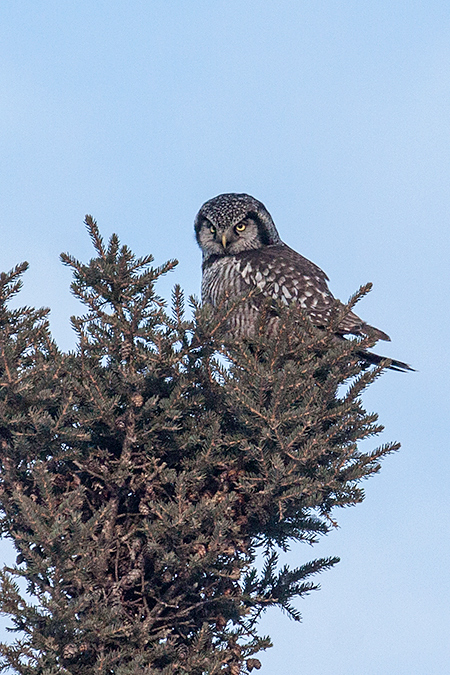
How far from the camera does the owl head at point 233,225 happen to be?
8.38 metres

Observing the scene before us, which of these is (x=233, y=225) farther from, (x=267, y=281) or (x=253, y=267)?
(x=267, y=281)

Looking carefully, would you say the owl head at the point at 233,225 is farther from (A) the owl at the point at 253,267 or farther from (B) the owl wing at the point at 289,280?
(B) the owl wing at the point at 289,280

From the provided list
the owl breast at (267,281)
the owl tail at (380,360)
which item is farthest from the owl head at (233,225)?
the owl tail at (380,360)

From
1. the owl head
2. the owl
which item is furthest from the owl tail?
the owl head

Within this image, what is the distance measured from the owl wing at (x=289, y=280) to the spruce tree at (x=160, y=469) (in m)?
1.64

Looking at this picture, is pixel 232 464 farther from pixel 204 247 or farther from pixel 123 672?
pixel 204 247

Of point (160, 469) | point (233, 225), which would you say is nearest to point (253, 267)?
point (233, 225)

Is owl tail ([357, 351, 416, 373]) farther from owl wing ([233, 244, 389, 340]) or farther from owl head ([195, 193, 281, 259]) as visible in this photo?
owl head ([195, 193, 281, 259])

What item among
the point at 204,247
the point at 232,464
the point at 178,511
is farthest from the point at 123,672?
the point at 204,247

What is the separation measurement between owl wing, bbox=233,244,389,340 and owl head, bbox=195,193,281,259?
0.20 metres

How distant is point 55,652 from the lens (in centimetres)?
483

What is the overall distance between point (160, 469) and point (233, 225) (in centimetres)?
376

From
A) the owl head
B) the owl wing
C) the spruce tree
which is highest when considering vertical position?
the owl head

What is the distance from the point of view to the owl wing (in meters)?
7.30
